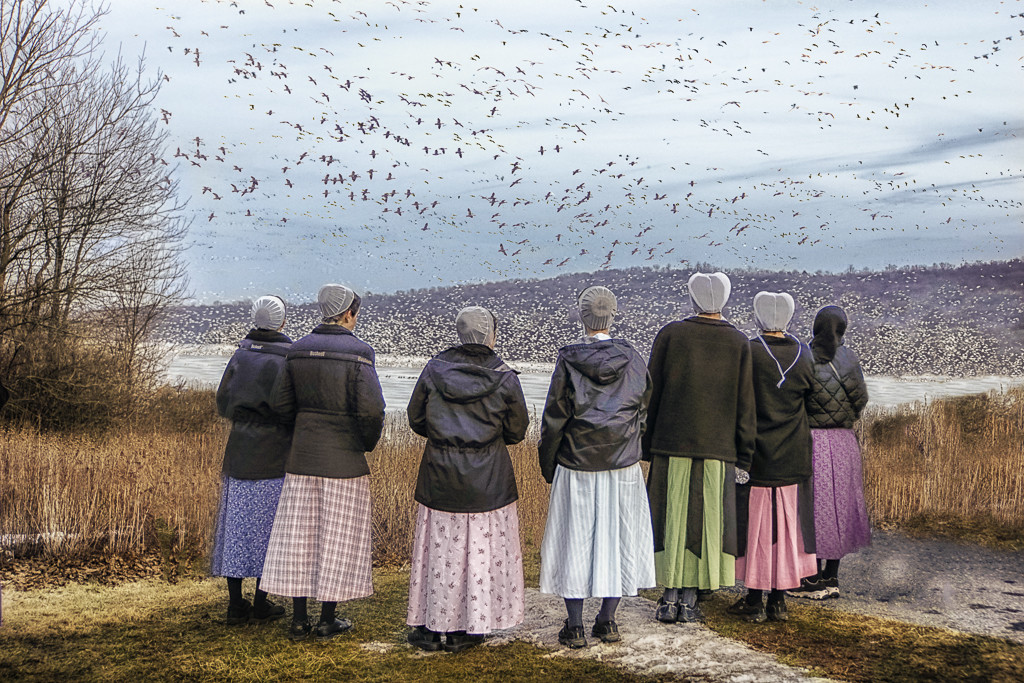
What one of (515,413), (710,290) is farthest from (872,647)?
(515,413)

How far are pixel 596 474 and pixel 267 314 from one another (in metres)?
2.38

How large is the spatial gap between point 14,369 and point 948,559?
52.5ft

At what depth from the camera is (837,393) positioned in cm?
688

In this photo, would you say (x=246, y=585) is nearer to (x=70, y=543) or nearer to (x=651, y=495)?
(x=70, y=543)

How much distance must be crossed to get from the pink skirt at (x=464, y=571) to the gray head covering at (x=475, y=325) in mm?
1032

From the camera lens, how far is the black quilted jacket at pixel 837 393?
6.84 m

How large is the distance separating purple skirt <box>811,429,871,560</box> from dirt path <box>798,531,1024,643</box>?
1.49 feet

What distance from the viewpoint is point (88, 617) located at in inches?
267

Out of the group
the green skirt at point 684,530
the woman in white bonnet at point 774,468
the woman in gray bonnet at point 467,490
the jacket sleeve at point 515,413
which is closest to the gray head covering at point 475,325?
the woman in gray bonnet at point 467,490

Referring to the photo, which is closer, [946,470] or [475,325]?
[475,325]

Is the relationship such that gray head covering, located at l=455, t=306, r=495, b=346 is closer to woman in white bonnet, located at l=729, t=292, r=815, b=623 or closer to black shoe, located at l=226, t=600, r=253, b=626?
woman in white bonnet, located at l=729, t=292, r=815, b=623

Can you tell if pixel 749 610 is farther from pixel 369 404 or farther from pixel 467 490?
pixel 369 404

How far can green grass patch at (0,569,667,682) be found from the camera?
516 centimetres

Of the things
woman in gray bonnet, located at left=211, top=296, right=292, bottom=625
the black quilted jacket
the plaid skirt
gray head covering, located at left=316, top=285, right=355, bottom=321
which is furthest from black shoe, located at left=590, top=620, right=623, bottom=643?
gray head covering, located at left=316, top=285, right=355, bottom=321
